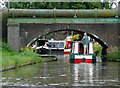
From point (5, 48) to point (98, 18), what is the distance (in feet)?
32.8

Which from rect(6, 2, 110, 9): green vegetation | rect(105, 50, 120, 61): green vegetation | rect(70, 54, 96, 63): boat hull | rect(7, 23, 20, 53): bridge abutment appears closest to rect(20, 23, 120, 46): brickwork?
rect(7, 23, 20, 53): bridge abutment

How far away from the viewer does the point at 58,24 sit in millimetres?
36188

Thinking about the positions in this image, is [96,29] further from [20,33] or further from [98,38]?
[20,33]

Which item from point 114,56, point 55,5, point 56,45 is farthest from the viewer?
point 56,45

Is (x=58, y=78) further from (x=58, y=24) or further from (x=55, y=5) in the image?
(x=55, y=5)

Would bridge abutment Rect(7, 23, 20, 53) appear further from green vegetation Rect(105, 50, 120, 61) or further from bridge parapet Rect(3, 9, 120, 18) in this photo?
green vegetation Rect(105, 50, 120, 61)

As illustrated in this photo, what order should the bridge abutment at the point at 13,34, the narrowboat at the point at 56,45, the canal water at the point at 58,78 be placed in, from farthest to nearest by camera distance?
the narrowboat at the point at 56,45 → the bridge abutment at the point at 13,34 → the canal water at the point at 58,78

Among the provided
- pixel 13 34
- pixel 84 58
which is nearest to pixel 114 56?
pixel 84 58

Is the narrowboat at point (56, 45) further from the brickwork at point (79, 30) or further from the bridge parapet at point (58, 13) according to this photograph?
the bridge parapet at point (58, 13)

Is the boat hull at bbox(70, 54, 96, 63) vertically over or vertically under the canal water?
under

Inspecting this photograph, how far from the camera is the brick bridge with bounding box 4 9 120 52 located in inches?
1393

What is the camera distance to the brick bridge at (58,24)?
3538 cm

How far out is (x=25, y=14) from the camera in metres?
35.4

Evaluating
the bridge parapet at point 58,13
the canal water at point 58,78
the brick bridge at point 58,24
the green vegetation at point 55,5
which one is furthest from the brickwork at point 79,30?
the canal water at point 58,78
